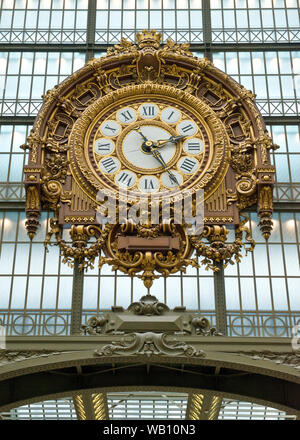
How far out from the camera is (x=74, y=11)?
1103 inches

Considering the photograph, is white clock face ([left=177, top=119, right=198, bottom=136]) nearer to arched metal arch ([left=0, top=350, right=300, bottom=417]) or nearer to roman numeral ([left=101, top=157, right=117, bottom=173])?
roman numeral ([left=101, top=157, right=117, bottom=173])

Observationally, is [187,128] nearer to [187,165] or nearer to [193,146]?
[193,146]

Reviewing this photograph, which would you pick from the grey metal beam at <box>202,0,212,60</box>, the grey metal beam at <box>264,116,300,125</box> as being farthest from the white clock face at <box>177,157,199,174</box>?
the grey metal beam at <box>202,0,212,60</box>

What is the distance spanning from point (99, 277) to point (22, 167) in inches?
184

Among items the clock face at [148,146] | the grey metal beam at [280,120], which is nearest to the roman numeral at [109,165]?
the clock face at [148,146]

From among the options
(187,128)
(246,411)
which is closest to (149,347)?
(246,411)

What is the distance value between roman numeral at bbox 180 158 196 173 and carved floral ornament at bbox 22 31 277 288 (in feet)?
0.10

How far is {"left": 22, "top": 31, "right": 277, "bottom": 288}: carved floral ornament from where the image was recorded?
909 inches

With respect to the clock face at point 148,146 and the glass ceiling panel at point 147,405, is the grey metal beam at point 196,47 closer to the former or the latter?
the clock face at point 148,146

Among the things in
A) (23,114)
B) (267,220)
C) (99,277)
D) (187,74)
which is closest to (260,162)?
(267,220)

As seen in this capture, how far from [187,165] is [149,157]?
3.89ft

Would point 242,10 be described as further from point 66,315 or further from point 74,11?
point 66,315

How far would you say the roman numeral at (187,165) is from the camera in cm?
2430

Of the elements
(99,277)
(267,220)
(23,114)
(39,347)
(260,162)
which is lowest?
(39,347)
